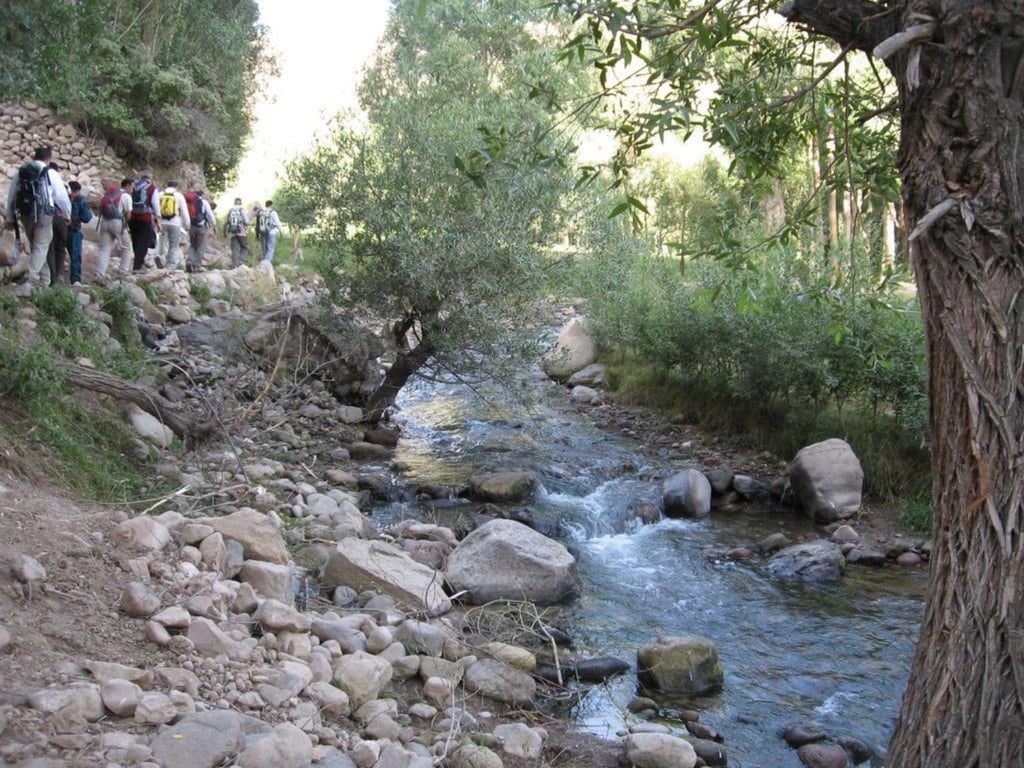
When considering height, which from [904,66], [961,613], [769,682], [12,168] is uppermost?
[12,168]

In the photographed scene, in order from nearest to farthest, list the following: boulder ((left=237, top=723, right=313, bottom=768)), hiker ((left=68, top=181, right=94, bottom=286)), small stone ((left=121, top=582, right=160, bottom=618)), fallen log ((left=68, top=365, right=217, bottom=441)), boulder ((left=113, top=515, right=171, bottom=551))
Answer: boulder ((left=237, top=723, right=313, bottom=768)) → small stone ((left=121, top=582, right=160, bottom=618)) → boulder ((left=113, top=515, right=171, bottom=551)) → fallen log ((left=68, top=365, right=217, bottom=441)) → hiker ((left=68, top=181, right=94, bottom=286))

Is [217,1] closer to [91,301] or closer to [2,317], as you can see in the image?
[91,301]

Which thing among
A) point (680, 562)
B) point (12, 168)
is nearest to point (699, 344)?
point (680, 562)

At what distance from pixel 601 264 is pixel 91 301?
817 centimetres

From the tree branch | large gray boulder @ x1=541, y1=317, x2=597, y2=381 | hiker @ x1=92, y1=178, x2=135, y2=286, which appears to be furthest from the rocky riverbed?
large gray boulder @ x1=541, y1=317, x2=597, y2=381

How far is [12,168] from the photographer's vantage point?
19.5 metres

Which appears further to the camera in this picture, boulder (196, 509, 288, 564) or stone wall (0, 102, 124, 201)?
stone wall (0, 102, 124, 201)

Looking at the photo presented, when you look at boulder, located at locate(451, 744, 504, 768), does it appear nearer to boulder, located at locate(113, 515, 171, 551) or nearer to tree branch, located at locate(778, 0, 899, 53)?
boulder, located at locate(113, 515, 171, 551)

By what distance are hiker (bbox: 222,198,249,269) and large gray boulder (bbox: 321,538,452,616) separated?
13.7m

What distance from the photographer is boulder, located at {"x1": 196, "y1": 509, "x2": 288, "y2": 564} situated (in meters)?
7.07

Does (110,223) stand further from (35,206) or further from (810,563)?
(810,563)

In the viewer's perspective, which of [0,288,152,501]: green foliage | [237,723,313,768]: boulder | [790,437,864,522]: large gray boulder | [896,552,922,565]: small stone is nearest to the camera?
[237,723,313,768]: boulder

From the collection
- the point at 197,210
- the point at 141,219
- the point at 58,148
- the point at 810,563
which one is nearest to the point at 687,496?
the point at 810,563

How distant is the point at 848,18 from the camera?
4145mm
